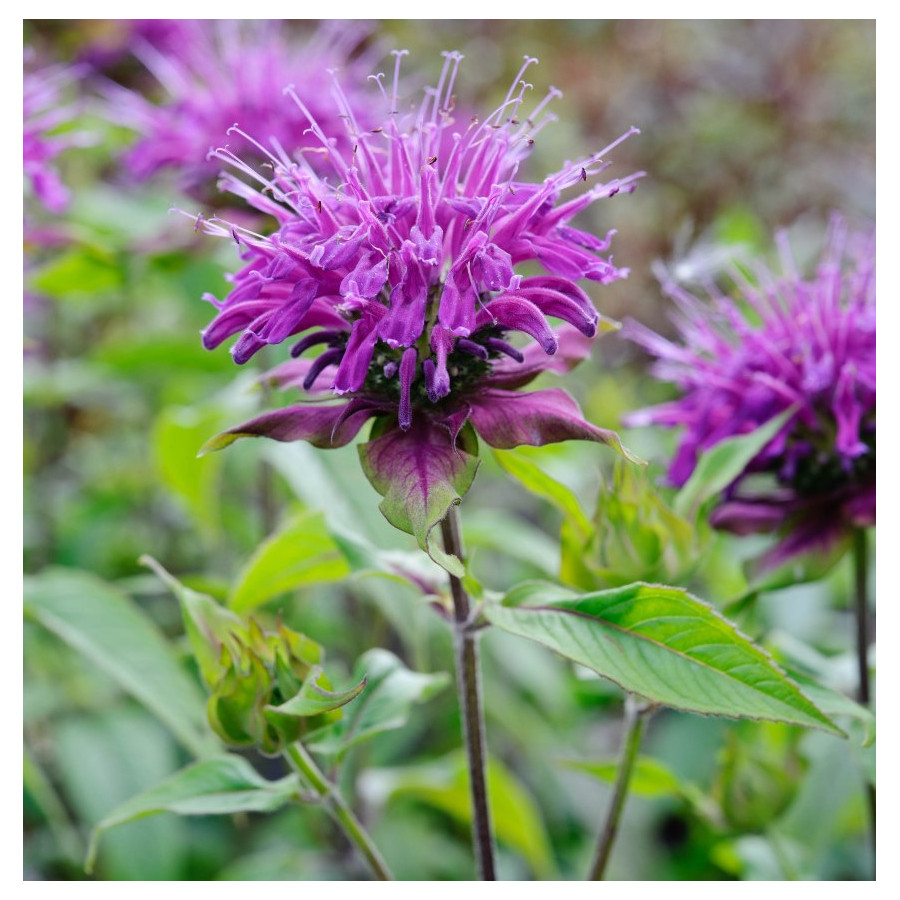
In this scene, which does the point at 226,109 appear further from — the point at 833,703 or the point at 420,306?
the point at 833,703

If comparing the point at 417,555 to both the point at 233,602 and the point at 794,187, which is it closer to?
the point at 233,602

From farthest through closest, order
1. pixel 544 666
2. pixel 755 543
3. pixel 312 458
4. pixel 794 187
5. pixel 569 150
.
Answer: pixel 794 187
pixel 569 150
pixel 544 666
pixel 755 543
pixel 312 458

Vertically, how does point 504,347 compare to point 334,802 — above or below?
above

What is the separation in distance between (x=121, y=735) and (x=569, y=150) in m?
1.90

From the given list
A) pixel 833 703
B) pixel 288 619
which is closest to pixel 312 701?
pixel 833 703

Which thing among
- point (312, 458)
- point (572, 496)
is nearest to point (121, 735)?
point (312, 458)

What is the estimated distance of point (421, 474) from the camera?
1.84ft

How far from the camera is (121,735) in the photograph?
1287mm

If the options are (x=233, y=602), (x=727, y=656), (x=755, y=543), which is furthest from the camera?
(x=755, y=543)

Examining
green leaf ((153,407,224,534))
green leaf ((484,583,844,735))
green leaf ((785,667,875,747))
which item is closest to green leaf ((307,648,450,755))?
green leaf ((484,583,844,735))

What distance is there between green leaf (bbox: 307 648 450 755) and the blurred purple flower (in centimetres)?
21

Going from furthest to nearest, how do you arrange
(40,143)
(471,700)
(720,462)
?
(40,143), (720,462), (471,700)

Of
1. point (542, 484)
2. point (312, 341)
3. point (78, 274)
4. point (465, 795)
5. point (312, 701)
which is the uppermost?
point (78, 274)

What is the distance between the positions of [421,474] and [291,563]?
0.99ft
